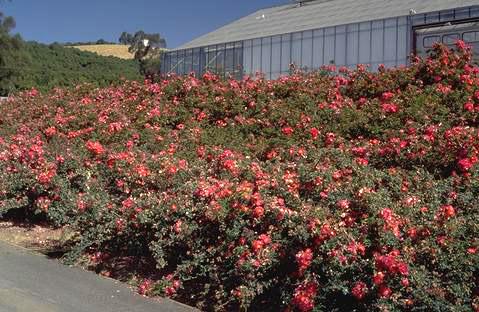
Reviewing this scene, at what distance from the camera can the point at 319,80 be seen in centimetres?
1031

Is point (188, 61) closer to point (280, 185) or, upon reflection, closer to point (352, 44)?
point (352, 44)

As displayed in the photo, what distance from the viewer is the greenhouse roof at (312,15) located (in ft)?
98.5

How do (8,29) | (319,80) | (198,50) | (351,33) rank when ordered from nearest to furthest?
(319,80) → (351,33) → (198,50) → (8,29)

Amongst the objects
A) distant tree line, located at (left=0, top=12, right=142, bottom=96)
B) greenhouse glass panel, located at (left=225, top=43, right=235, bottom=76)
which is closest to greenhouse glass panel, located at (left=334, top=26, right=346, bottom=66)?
greenhouse glass panel, located at (left=225, top=43, right=235, bottom=76)

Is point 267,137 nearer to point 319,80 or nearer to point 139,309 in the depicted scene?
point 319,80

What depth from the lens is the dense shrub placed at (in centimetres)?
458

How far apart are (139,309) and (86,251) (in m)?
1.87

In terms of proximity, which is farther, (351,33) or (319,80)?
(351,33)

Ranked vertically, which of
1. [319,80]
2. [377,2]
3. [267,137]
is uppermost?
A: [377,2]

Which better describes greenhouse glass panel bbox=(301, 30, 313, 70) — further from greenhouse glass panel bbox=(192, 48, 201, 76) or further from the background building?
greenhouse glass panel bbox=(192, 48, 201, 76)

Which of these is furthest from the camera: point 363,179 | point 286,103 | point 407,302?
point 286,103

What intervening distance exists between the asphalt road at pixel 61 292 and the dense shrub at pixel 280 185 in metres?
0.24

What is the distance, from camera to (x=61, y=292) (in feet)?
18.9

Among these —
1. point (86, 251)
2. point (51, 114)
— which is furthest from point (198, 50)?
point (86, 251)
